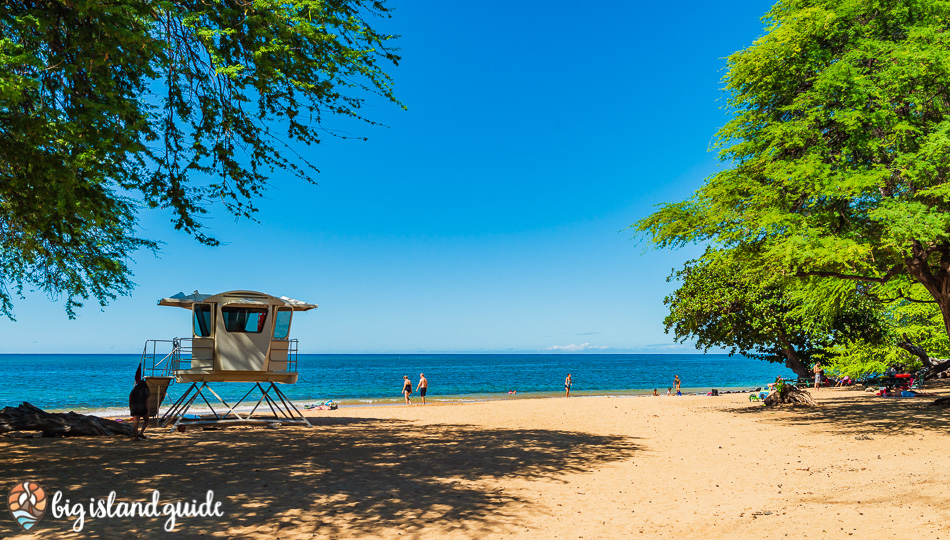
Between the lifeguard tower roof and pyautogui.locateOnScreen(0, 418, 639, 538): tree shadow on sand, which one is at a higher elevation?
the lifeguard tower roof

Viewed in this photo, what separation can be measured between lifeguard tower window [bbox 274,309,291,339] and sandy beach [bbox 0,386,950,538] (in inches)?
116

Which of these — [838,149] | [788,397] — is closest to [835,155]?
[838,149]

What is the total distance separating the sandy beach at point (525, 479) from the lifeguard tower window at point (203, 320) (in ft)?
9.71

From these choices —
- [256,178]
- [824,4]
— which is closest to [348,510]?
[256,178]

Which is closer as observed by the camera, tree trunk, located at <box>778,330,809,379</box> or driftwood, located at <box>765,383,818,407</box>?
driftwood, located at <box>765,383,818,407</box>

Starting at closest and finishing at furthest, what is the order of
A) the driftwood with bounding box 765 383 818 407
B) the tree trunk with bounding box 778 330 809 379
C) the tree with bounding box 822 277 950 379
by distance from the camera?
the driftwood with bounding box 765 383 818 407, the tree with bounding box 822 277 950 379, the tree trunk with bounding box 778 330 809 379

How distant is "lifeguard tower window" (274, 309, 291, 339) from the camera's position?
18141 millimetres

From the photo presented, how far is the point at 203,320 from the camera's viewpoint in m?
17.6

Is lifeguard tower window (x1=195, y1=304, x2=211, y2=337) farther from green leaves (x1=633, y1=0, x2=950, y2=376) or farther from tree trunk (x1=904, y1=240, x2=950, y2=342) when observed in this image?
tree trunk (x1=904, y1=240, x2=950, y2=342)

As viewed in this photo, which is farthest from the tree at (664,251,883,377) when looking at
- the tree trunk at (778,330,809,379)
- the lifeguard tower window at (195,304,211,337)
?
the lifeguard tower window at (195,304,211,337)

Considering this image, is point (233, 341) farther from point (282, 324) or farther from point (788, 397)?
point (788, 397)

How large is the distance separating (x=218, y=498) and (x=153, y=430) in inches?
431

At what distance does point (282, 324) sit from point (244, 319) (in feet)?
3.78

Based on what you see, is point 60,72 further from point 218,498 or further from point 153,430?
point 153,430
